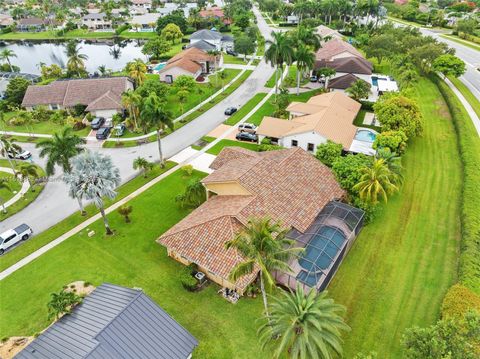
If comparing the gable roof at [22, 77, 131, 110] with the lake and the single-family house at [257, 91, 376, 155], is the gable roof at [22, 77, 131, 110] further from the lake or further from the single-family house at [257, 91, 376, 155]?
the lake

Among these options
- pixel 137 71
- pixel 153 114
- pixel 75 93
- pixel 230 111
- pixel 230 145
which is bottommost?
pixel 230 145

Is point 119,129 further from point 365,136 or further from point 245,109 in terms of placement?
point 365,136

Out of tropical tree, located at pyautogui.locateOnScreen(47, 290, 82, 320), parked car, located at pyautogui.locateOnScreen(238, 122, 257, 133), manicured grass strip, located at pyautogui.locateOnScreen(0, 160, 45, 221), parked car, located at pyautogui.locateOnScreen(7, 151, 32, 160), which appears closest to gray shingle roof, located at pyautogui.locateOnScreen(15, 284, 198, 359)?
tropical tree, located at pyautogui.locateOnScreen(47, 290, 82, 320)

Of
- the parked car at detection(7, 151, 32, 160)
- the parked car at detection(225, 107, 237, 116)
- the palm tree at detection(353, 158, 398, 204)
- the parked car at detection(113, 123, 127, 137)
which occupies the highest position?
the palm tree at detection(353, 158, 398, 204)

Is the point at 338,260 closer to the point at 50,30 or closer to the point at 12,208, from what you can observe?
the point at 12,208

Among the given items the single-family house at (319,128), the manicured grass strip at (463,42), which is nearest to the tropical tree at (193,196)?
the single-family house at (319,128)

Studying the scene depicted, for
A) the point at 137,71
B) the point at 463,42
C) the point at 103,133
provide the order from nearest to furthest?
the point at 103,133 < the point at 137,71 < the point at 463,42

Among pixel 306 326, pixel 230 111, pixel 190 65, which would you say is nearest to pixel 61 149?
pixel 306 326
